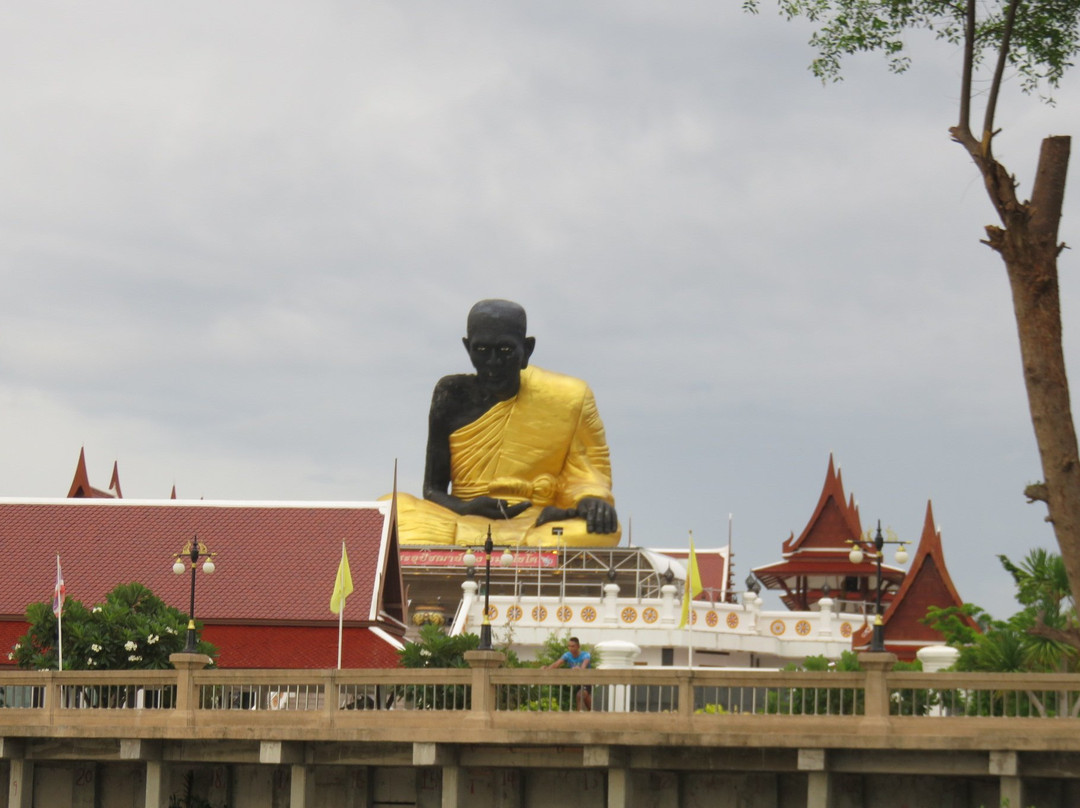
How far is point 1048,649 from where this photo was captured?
81.7ft

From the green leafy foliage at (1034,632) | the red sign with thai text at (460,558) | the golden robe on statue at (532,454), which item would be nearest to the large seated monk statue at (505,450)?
the golden robe on statue at (532,454)

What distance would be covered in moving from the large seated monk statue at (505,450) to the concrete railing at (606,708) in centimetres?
2442

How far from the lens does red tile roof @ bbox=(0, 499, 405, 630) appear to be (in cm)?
3809

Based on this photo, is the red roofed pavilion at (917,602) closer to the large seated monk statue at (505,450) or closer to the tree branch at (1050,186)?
the large seated monk statue at (505,450)

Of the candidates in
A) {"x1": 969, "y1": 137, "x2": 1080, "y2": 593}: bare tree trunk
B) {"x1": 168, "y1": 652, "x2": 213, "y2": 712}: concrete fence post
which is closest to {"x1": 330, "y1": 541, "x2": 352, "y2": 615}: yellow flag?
{"x1": 168, "y1": 652, "x2": 213, "y2": 712}: concrete fence post

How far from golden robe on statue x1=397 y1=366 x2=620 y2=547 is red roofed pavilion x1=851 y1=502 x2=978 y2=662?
974 centimetres

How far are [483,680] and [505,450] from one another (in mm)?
29059

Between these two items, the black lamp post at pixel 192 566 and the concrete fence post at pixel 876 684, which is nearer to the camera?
the concrete fence post at pixel 876 684

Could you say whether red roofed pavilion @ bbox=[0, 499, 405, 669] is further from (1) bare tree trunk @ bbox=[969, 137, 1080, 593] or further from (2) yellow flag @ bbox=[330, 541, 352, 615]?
(1) bare tree trunk @ bbox=[969, 137, 1080, 593]

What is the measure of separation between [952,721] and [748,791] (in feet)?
9.28

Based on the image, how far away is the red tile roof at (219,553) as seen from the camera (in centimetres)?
3809

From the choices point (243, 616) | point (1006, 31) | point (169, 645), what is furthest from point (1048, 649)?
point (243, 616)

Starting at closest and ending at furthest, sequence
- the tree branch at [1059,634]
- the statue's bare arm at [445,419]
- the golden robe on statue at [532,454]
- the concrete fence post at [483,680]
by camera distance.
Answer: the tree branch at [1059,634] < the concrete fence post at [483,680] < the golden robe on statue at [532,454] < the statue's bare arm at [445,419]

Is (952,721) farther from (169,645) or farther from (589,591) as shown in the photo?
(589,591)
